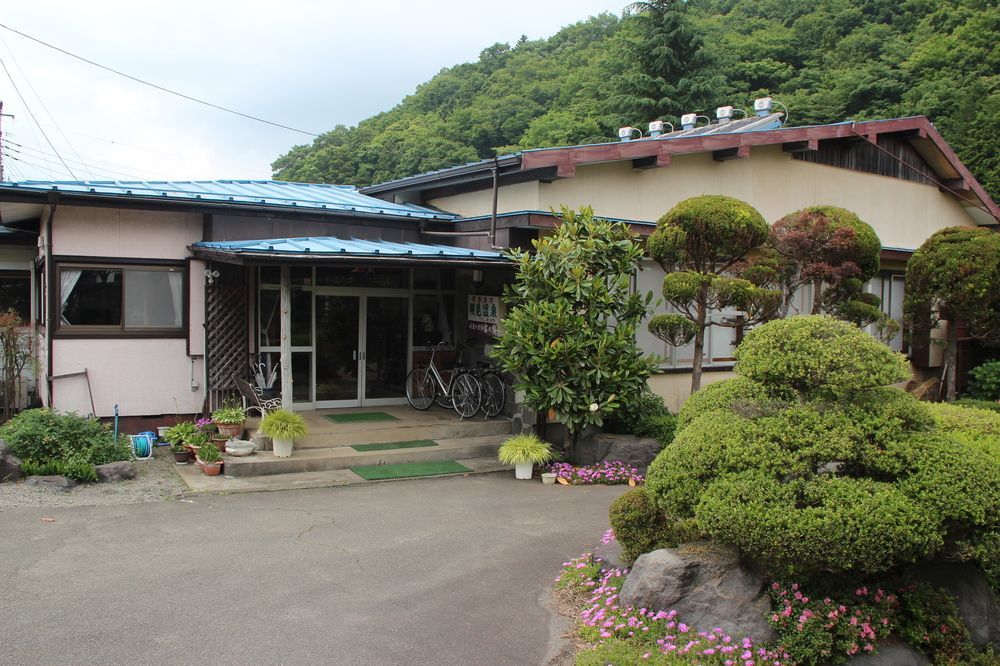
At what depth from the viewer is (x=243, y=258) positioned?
995 cm

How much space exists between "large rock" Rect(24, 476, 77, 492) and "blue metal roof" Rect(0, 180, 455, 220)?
3981 mm

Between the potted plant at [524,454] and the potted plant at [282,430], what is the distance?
2660 millimetres

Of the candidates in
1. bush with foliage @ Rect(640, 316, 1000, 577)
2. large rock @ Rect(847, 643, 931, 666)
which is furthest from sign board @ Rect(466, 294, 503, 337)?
large rock @ Rect(847, 643, 931, 666)

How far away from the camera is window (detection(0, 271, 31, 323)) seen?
1435cm

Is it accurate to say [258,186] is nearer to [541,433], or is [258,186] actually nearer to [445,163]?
[541,433]

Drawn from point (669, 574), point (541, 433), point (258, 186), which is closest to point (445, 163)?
point (258, 186)

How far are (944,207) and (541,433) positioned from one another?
12209mm

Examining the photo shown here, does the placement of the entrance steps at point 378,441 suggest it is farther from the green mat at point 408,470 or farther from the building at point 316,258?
the building at point 316,258

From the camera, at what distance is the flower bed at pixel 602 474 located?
9.89 meters

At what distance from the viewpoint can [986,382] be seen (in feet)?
48.3

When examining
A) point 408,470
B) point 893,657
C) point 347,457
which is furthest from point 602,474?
point 893,657

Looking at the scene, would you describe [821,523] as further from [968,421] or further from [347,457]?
[347,457]

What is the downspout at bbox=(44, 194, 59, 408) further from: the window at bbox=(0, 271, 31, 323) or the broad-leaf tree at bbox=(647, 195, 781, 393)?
the broad-leaf tree at bbox=(647, 195, 781, 393)

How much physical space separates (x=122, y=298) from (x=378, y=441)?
446 cm
